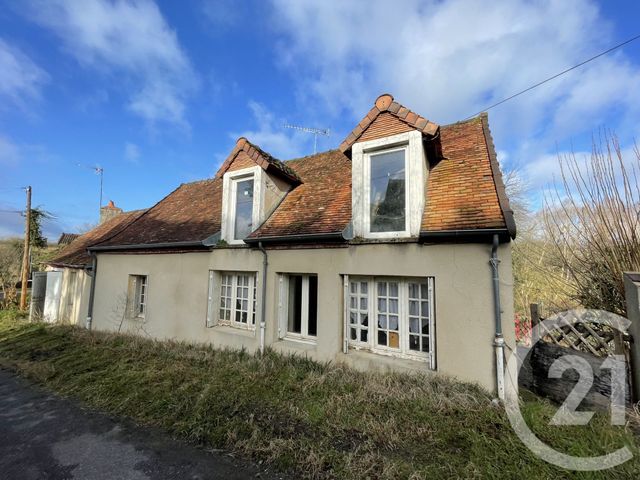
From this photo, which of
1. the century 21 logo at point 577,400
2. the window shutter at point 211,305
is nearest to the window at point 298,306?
the window shutter at point 211,305

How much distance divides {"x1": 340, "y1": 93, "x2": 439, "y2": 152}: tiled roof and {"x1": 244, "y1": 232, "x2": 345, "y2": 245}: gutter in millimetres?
2168

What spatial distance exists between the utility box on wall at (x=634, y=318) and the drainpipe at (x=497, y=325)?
76.6 inches

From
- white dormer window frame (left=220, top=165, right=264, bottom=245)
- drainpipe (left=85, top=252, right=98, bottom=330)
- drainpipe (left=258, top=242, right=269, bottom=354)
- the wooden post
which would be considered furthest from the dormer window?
drainpipe (left=85, top=252, right=98, bottom=330)

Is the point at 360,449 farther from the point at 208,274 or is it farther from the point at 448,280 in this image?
the point at 208,274

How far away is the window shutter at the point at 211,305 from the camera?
26.6ft

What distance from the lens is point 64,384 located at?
6.29m

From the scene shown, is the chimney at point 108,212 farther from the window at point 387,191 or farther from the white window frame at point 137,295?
the window at point 387,191

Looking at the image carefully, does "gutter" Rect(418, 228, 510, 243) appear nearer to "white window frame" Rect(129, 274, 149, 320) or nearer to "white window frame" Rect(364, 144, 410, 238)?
"white window frame" Rect(364, 144, 410, 238)

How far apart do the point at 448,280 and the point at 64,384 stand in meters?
8.36

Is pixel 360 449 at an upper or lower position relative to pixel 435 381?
lower

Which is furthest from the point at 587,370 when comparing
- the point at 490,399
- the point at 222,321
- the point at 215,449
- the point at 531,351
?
the point at 222,321

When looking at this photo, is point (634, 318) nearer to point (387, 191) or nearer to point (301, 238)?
point (387, 191)

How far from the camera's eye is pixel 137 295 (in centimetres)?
1017

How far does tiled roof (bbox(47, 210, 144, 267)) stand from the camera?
12.3m
